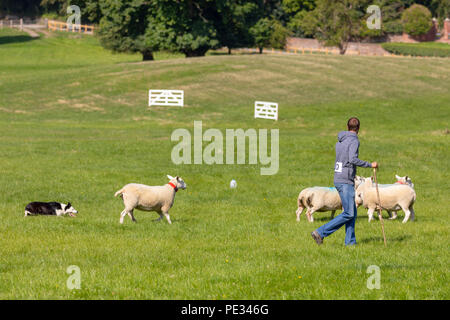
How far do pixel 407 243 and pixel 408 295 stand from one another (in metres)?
4.45

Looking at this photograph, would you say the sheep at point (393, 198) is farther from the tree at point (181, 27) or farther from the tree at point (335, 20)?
the tree at point (335, 20)

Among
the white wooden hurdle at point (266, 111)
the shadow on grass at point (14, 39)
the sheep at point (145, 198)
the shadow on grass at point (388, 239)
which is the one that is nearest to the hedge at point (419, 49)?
the shadow on grass at point (14, 39)

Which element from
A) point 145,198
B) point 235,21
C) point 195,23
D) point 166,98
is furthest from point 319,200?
point 235,21

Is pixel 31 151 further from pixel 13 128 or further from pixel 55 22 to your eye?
pixel 55 22

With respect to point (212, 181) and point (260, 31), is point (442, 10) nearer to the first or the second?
point (260, 31)

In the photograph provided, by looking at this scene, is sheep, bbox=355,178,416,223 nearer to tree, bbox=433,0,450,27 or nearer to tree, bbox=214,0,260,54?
tree, bbox=214,0,260,54

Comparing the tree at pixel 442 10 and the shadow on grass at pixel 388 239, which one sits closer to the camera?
the shadow on grass at pixel 388 239

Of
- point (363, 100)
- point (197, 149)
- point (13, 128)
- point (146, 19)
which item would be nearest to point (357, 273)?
point (197, 149)

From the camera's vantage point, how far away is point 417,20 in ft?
405

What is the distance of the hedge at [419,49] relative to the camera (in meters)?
112

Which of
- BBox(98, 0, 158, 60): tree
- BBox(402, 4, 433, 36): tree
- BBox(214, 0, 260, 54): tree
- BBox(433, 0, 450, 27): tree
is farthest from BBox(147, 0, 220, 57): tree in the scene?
BBox(433, 0, 450, 27): tree

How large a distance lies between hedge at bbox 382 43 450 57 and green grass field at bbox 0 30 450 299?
3887 centimetres

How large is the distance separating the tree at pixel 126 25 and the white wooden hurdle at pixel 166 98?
21.0 meters

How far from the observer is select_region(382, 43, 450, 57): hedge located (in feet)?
367
